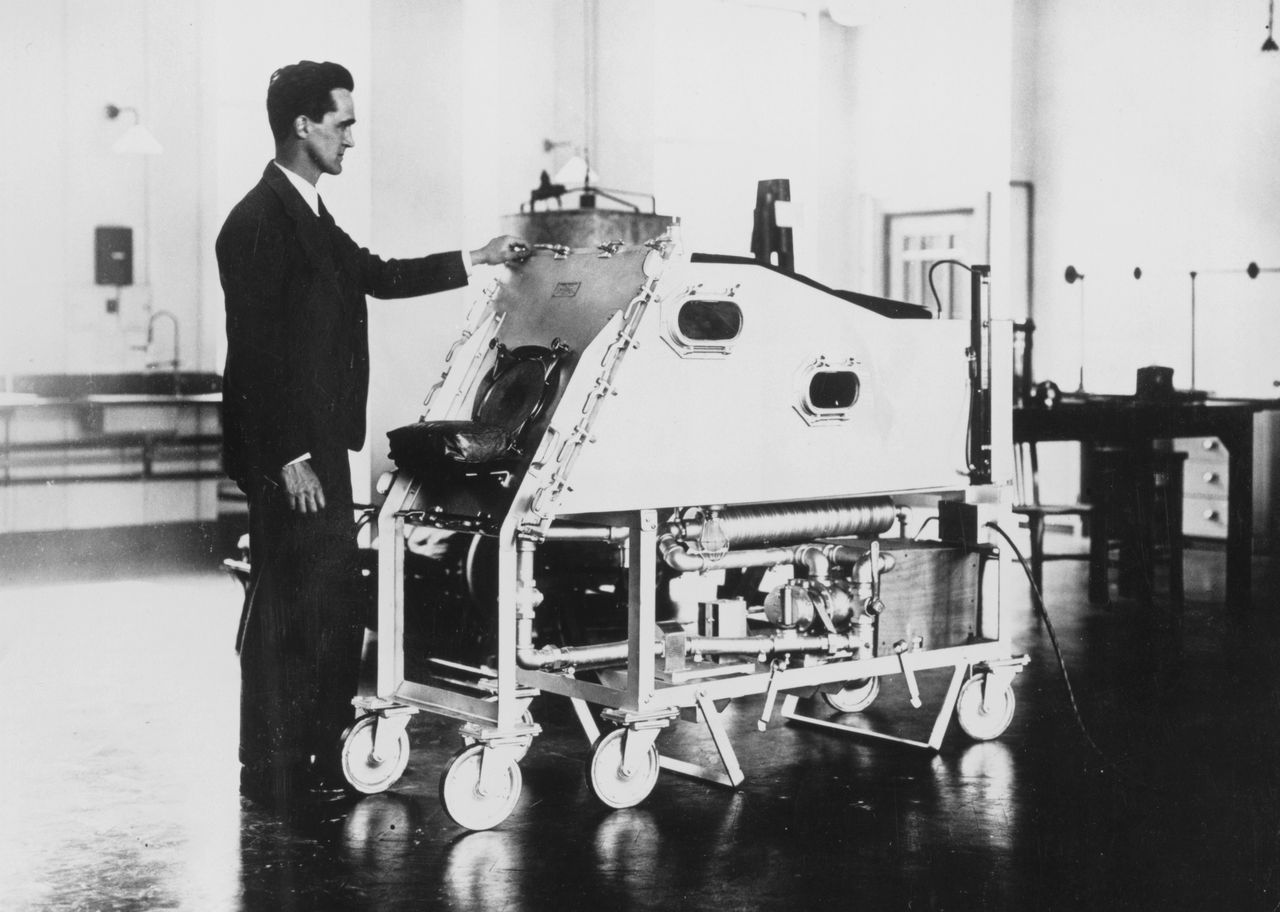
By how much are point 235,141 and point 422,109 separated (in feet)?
4.17

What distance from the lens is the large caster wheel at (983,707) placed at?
13.0ft

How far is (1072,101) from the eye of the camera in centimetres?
941

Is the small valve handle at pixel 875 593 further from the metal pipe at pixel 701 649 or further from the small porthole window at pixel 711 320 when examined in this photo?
the small porthole window at pixel 711 320

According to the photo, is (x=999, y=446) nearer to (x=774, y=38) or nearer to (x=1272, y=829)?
(x=1272, y=829)

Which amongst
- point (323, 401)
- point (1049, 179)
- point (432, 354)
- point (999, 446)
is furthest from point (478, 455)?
point (1049, 179)

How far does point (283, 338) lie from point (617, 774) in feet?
3.93

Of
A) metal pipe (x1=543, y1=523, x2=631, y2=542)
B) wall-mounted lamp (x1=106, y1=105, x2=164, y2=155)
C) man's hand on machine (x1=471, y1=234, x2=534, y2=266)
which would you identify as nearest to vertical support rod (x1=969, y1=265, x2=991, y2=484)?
metal pipe (x1=543, y1=523, x2=631, y2=542)

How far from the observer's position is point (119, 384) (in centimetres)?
873

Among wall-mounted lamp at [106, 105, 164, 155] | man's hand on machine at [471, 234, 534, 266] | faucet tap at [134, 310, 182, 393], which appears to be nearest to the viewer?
man's hand on machine at [471, 234, 534, 266]

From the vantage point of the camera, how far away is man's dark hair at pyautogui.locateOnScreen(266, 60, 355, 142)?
3377mm

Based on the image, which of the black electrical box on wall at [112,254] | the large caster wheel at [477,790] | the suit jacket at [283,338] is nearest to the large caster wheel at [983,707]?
the large caster wheel at [477,790]

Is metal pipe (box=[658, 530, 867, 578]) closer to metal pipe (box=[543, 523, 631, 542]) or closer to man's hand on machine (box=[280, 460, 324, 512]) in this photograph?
metal pipe (box=[543, 523, 631, 542])

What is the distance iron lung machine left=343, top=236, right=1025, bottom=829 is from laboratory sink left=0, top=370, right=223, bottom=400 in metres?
5.21

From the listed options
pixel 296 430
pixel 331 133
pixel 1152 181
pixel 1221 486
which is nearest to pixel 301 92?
pixel 331 133
